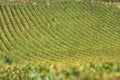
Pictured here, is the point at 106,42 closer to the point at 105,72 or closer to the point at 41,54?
the point at 41,54

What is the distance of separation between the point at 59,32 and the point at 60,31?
489 mm

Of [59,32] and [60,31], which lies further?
[60,31]

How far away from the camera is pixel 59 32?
59.5 metres

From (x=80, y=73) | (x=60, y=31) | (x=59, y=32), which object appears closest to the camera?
(x=80, y=73)

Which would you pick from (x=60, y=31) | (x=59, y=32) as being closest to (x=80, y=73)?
(x=59, y=32)

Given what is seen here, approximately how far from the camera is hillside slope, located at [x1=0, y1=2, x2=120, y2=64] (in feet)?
160

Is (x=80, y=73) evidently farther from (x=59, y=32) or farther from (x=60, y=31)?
(x=60, y=31)

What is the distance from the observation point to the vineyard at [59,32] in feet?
158

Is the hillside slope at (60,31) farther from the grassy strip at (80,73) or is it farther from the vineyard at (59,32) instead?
the grassy strip at (80,73)

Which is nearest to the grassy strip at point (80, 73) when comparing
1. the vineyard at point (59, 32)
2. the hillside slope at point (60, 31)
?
the vineyard at point (59, 32)

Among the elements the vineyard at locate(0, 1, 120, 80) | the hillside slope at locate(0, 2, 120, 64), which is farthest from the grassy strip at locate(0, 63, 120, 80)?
the hillside slope at locate(0, 2, 120, 64)

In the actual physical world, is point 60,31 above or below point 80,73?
below

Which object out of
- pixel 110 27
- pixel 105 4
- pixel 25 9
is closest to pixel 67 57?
pixel 110 27

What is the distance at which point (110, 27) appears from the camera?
205ft
